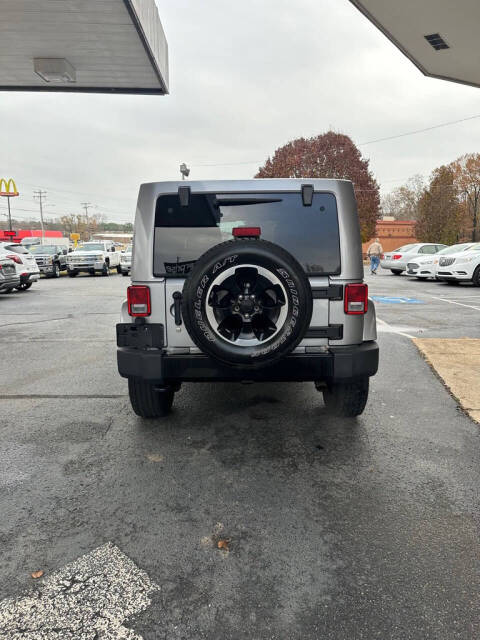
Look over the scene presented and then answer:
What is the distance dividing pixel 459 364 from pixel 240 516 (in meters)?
4.20

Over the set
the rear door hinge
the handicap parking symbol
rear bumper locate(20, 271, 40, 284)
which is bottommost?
the handicap parking symbol

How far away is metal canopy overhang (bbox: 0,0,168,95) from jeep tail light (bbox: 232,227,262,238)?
20.6ft

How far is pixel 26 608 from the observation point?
179 centimetres

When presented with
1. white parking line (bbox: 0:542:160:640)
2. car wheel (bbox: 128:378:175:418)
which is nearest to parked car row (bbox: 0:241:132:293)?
car wheel (bbox: 128:378:175:418)

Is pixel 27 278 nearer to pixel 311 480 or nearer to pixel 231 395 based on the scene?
pixel 231 395

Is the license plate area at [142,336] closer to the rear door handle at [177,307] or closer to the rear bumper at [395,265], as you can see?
the rear door handle at [177,307]

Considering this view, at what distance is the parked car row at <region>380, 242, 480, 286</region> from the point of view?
15.0 m

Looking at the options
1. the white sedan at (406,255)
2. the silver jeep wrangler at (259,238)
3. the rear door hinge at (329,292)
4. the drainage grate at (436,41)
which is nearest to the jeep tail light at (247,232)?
the silver jeep wrangler at (259,238)

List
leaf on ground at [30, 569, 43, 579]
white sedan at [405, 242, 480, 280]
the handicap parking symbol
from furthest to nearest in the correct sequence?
white sedan at [405, 242, 480, 280], the handicap parking symbol, leaf on ground at [30, 569, 43, 579]

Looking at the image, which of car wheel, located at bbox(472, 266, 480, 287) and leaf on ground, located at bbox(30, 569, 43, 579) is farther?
car wheel, located at bbox(472, 266, 480, 287)

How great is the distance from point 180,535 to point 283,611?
0.70 m

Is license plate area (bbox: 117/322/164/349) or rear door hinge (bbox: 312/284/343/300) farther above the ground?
rear door hinge (bbox: 312/284/343/300)

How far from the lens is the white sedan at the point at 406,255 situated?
19297 mm

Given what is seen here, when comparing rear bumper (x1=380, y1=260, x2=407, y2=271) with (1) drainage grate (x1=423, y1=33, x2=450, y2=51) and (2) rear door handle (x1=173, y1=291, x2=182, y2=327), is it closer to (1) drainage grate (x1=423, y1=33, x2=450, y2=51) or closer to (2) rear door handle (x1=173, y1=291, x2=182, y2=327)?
(1) drainage grate (x1=423, y1=33, x2=450, y2=51)
